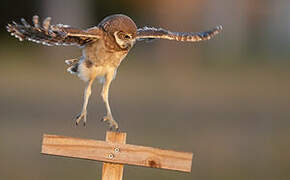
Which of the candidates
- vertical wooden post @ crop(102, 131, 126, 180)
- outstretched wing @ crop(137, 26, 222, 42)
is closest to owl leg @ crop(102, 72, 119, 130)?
outstretched wing @ crop(137, 26, 222, 42)

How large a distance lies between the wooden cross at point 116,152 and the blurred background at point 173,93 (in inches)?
176

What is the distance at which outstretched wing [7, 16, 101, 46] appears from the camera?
4.27 metres

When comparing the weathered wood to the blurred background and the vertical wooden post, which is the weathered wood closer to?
the vertical wooden post

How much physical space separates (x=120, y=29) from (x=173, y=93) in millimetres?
10199

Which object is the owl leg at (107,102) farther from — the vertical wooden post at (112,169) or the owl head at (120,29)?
the vertical wooden post at (112,169)

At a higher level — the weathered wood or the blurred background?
the blurred background

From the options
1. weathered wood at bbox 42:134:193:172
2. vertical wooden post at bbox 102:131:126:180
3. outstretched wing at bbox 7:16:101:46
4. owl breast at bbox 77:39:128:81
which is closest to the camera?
weathered wood at bbox 42:134:193:172

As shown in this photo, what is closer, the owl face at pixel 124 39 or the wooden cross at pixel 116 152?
the wooden cross at pixel 116 152

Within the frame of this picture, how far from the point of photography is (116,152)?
369 centimetres

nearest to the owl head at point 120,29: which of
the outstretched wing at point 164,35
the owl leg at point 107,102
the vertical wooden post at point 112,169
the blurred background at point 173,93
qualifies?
the outstretched wing at point 164,35

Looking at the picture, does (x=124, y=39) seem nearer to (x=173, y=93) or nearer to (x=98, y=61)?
(x=98, y=61)

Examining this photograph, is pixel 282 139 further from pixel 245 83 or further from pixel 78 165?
pixel 245 83

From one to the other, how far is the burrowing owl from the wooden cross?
608mm

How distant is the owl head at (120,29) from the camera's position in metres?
4.32
